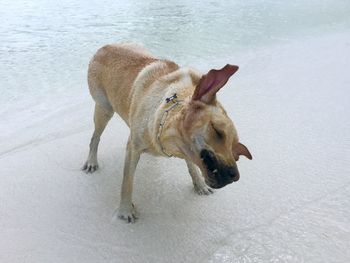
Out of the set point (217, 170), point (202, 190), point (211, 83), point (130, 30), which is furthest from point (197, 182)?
point (130, 30)

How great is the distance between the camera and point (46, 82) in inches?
278

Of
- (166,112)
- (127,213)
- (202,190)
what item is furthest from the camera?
(202,190)

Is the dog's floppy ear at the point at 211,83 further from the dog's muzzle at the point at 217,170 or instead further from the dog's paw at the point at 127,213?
the dog's paw at the point at 127,213

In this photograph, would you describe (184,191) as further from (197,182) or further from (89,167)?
(89,167)

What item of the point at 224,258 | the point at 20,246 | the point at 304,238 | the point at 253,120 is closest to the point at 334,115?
the point at 253,120

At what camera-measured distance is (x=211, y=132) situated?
110 inches

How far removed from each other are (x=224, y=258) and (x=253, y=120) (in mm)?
2472

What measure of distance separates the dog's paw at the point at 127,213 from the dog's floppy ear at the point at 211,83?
53.4 inches

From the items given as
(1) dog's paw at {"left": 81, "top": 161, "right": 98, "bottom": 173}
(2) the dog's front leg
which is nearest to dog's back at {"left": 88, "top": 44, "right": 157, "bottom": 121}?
(2) the dog's front leg

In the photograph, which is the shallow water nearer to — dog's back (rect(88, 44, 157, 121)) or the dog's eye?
dog's back (rect(88, 44, 157, 121))

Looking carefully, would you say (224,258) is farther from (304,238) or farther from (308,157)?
(308,157)

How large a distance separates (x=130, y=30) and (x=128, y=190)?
22.8 ft

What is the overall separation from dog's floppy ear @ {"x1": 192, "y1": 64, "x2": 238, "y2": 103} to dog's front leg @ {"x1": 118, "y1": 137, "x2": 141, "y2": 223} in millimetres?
1083

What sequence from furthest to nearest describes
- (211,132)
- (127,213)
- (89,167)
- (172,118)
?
(89,167)
(127,213)
(172,118)
(211,132)
